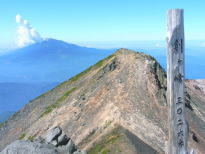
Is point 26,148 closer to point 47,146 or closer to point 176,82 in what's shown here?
point 47,146

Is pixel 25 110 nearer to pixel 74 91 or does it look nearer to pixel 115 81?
pixel 74 91

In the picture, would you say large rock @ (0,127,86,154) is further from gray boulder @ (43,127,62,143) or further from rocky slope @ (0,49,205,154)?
rocky slope @ (0,49,205,154)

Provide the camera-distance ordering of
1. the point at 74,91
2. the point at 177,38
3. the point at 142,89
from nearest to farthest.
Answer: the point at 177,38
the point at 142,89
the point at 74,91

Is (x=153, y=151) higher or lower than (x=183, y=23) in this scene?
lower

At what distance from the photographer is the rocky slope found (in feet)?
104

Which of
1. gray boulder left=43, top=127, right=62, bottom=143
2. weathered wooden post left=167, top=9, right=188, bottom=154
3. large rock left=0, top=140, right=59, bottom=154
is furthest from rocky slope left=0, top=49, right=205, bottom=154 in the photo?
weathered wooden post left=167, top=9, right=188, bottom=154

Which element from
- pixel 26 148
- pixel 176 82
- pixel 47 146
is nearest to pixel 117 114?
pixel 47 146

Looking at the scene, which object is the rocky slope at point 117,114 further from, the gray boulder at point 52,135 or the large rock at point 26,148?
the large rock at point 26,148

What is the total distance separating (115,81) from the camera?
42719mm

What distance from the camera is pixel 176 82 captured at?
915 cm

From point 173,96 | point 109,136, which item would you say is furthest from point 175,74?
point 109,136

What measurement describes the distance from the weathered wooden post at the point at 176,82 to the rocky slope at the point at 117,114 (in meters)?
19.1

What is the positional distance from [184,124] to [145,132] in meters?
23.8

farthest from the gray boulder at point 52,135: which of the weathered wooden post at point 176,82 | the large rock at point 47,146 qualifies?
the weathered wooden post at point 176,82
